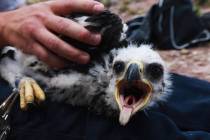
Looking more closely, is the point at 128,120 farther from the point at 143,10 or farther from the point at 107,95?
the point at 143,10

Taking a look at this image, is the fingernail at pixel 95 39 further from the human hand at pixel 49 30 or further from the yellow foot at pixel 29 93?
the yellow foot at pixel 29 93

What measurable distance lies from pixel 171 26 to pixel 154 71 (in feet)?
8.67

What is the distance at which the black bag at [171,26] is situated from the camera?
4875 millimetres

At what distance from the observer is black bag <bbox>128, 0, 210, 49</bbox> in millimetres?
4875

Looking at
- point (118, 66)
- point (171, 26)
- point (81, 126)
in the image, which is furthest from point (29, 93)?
point (171, 26)

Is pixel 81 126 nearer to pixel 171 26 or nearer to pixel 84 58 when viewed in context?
pixel 84 58

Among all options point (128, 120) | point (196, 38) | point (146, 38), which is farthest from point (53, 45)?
point (196, 38)

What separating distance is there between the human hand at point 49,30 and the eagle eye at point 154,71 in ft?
0.74

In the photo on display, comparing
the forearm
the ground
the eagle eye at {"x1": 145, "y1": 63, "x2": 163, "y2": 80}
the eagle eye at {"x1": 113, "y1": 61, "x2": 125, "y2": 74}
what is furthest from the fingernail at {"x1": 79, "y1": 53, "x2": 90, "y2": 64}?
the ground

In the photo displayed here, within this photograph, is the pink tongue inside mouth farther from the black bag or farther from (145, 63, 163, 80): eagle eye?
the black bag

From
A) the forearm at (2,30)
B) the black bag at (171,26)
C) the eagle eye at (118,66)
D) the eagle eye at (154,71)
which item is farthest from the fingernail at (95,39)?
the black bag at (171,26)

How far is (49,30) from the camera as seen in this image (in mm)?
2342

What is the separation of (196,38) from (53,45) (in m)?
2.98

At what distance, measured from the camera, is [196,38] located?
5.09 metres
